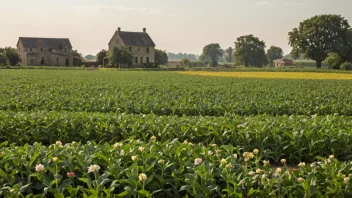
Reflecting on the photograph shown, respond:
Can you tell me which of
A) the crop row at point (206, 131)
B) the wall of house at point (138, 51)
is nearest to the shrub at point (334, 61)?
the wall of house at point (138, 51)

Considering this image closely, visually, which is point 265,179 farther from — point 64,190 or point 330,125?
point 330,125

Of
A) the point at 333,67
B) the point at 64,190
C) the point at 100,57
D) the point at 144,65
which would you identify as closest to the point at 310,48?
the point at 333,67

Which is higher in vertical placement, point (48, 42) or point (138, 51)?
point (48, 42)

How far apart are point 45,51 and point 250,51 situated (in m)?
56.6

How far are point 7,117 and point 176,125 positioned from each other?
177 inches

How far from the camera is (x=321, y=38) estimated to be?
83875 millimetres

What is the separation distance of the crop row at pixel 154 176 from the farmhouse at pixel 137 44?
300 feet

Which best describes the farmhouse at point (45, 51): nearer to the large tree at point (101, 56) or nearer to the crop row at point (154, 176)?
the large tree at point (101, 56)

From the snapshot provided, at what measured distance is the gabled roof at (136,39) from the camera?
97.9 m

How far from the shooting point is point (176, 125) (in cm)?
948

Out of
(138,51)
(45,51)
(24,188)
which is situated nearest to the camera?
(24,188)

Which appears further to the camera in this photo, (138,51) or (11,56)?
(138,51)

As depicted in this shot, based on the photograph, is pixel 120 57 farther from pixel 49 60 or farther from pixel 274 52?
pixel 274 52

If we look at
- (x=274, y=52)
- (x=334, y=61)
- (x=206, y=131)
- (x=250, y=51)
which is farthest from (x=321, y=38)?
Answer: (x=274, y=52)
